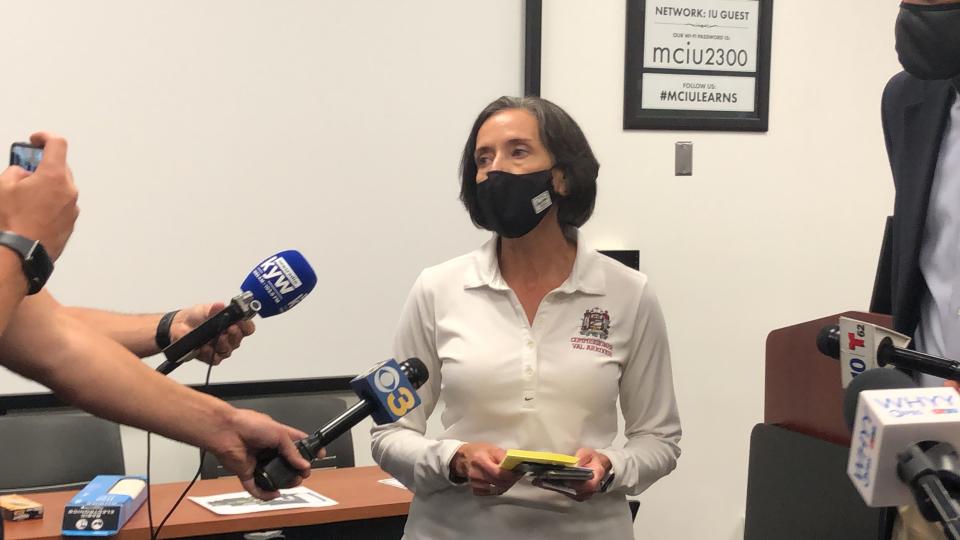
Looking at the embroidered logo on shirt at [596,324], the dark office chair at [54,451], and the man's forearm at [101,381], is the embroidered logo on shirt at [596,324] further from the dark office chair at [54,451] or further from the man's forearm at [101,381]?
the dark office chair at [54,451]

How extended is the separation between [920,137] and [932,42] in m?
0.18

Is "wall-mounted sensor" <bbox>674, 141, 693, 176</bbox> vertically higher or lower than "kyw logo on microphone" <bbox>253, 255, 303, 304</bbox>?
higher

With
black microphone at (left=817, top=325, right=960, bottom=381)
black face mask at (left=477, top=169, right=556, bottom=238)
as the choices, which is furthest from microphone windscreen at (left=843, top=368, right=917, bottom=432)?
black face mask at (left=477, top=169, right=556, bottom=238)

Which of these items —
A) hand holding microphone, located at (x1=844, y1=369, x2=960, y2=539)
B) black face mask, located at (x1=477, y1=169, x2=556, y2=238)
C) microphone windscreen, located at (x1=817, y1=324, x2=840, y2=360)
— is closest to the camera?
hand holding microphone, located at (x1=844, y1=369, x2=960, y2=539)

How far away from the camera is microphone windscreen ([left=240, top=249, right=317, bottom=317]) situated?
5.68 feet

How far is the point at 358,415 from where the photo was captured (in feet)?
4.61

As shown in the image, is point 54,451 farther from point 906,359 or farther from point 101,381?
point 906,359

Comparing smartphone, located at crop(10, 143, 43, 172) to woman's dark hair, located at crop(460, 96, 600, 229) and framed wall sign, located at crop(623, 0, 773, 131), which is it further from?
framed wall sign, located at crop(623, 0, 773, 131)

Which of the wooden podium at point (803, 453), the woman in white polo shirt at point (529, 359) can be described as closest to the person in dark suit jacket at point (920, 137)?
the wooden podium at point (803, 453)

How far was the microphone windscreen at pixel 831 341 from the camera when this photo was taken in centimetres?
170

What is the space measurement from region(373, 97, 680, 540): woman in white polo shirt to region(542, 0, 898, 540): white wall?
1.77 meters

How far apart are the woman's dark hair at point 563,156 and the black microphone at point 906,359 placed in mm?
755

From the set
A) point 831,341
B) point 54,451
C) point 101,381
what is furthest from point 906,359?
point 54,451

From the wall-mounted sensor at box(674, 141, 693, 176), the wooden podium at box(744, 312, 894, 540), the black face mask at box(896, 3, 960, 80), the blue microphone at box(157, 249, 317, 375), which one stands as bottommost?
the wooden podium at box(744, 312, 894, 540)
